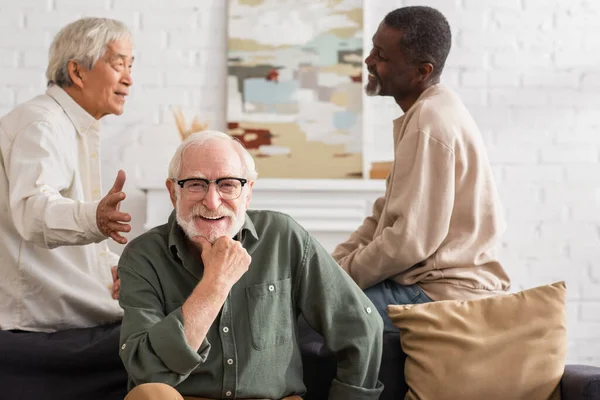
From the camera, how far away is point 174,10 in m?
4.11

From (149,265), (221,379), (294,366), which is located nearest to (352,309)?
(294,366)

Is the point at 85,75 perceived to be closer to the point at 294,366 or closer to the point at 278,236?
the point at 278,236

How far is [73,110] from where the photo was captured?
9.14 ft

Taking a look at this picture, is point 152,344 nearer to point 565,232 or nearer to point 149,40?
point 149,40

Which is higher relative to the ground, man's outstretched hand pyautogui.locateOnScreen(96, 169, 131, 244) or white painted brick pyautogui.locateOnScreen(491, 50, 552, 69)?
white painted brick pyautogui.locateOnScreen(491, 50, 552, 69)

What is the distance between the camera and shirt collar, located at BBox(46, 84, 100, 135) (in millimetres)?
2777

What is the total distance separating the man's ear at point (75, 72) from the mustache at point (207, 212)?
3.25 feet

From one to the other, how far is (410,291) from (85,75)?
4.42ft

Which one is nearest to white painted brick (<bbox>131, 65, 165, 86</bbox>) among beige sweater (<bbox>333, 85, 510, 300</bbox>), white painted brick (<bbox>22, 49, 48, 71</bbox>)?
white painted brick (<bbox>22, 49, 48, 71</bbox>)

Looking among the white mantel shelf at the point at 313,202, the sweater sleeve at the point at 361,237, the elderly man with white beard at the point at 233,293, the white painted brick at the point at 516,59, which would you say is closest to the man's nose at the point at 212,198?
the elderly man with white beard at the point at 233,293

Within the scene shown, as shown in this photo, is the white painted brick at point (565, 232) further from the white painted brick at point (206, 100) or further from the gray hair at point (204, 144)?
the gray hair at point (204, 144)

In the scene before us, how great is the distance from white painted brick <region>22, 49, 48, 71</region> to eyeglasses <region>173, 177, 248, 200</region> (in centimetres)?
226

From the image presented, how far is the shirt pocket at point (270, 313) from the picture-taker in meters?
2.13

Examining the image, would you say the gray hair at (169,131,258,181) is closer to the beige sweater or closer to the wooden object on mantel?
the beige sweater
